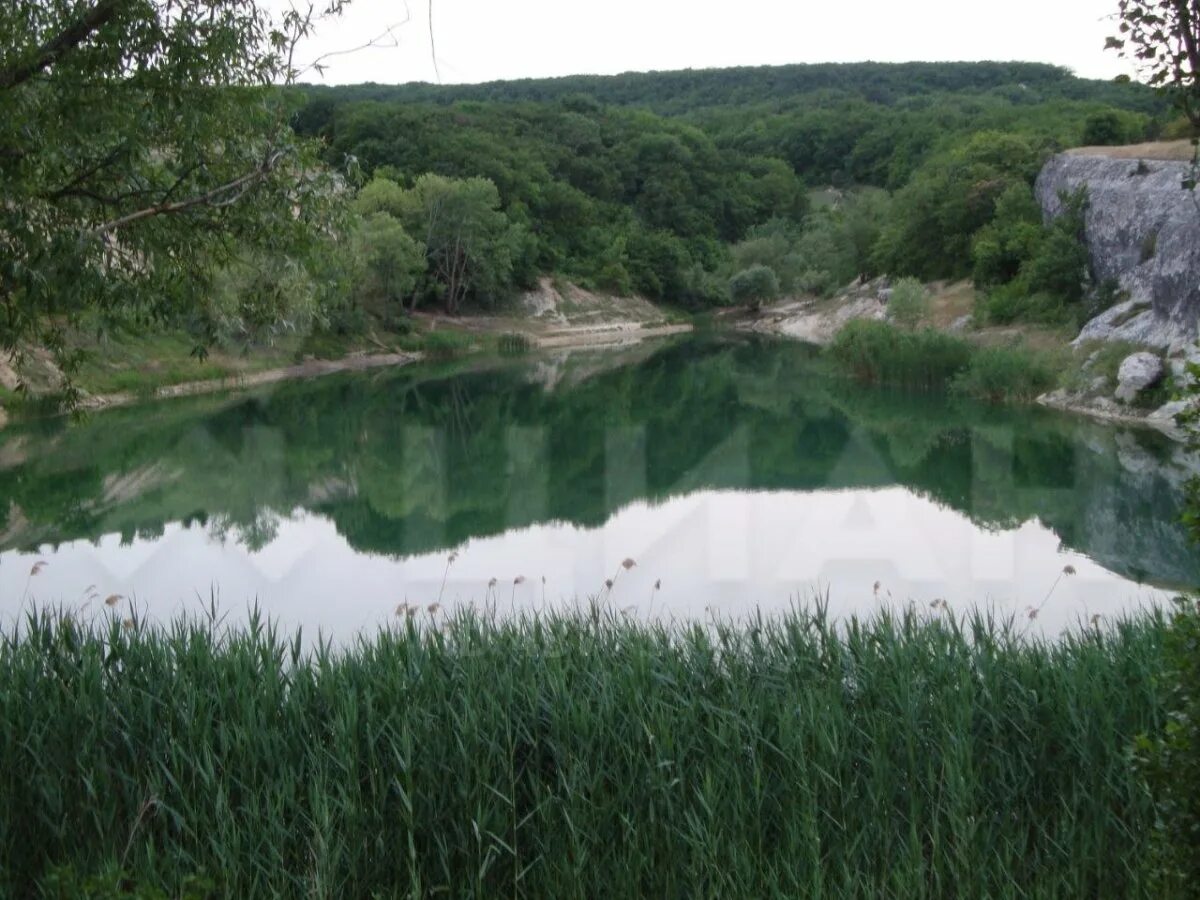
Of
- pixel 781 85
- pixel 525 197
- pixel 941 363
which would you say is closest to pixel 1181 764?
pixel 941 363

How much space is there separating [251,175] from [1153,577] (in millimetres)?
12659

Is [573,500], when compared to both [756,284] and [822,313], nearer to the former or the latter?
[822,313]

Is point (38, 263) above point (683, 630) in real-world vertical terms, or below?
above

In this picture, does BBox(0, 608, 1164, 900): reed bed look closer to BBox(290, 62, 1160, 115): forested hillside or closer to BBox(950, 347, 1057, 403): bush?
BBox(950, 347, 1057, 403): bush

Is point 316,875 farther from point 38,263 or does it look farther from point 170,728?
point 38,263

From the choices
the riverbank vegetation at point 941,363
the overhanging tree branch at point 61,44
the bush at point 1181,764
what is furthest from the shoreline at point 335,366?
the bush at point 1181,764


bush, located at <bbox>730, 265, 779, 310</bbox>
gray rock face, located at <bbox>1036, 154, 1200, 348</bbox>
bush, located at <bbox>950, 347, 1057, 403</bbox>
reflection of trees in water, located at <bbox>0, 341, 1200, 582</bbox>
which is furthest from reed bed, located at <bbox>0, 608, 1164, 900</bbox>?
bush, located at <bbox>730, 265, 779, 310</bbox>

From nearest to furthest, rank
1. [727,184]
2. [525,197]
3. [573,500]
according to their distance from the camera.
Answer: [573,500]
[525,197]
[727,184]

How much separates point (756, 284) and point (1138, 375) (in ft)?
132

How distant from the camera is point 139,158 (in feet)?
20.2

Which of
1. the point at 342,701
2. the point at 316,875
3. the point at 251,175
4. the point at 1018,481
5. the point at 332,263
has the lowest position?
the point at 1018,481

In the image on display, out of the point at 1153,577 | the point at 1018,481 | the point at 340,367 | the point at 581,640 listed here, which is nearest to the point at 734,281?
the point at 340,367

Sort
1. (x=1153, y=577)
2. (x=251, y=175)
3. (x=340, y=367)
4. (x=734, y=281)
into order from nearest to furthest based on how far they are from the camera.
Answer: (x=251, y=175)
(x=1153, y=577)
(x=340, y=367)
(x=734, y=281)

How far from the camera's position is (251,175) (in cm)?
618
